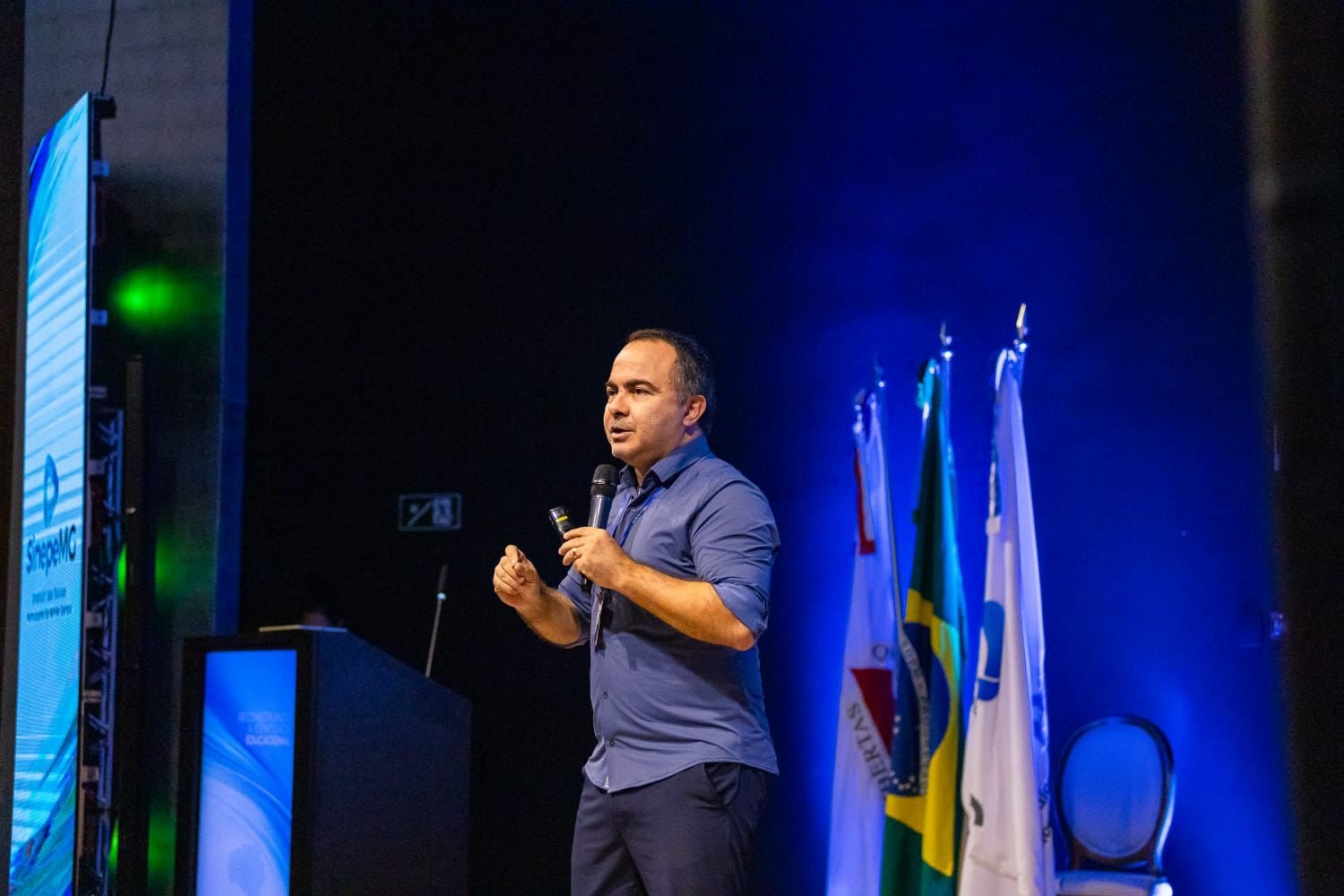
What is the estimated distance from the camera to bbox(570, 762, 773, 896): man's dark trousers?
230 cm

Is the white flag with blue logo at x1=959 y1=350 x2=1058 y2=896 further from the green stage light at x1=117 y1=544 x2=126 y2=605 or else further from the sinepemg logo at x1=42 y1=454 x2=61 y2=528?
the sinepemg logo at x1=42 y1=454 x2=61 y2=528

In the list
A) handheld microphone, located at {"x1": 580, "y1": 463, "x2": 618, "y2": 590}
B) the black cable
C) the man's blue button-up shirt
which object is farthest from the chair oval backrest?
the black cable

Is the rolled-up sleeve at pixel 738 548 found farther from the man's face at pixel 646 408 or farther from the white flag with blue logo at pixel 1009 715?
the white flag with blue logo at pixel 1009 715

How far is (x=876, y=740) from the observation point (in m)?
3.86

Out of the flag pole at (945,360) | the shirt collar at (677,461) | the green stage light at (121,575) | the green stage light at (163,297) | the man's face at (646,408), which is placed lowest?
the green stage light at (121,575)

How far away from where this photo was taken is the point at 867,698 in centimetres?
389

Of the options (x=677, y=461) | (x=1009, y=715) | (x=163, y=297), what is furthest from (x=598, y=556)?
(x=163, y=297)

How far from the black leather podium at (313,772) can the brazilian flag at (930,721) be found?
1.22 meters

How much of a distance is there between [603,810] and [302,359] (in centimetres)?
295

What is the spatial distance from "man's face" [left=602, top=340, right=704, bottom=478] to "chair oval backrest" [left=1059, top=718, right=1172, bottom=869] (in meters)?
1.79

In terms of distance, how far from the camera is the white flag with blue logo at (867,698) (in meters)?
3.82

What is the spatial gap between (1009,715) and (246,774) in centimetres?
199

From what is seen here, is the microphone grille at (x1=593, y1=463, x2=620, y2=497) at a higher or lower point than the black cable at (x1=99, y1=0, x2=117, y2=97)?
lower

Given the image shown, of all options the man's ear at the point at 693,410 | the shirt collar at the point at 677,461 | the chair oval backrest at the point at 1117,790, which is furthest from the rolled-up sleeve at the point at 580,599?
the chair oval backrest at the point at 1117,790
